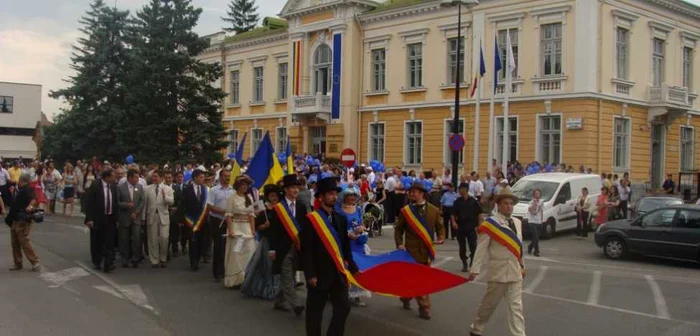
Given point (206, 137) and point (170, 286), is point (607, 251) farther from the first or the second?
point (206, 137)

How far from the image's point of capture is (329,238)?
7293 millimetres

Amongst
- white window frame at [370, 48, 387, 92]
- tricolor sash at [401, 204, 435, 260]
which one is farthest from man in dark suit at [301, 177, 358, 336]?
white window frame at [370, 48, 387, 92]

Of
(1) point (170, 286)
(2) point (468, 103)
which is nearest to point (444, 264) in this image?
(1) point (170, 286)

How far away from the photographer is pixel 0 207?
1362cm

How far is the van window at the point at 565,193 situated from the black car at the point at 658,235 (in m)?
4.20

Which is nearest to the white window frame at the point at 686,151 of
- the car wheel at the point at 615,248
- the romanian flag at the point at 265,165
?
the car wheel at the point at 615,248

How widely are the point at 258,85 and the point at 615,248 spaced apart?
1371 inches

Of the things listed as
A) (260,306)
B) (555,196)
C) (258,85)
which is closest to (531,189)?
(555,196)

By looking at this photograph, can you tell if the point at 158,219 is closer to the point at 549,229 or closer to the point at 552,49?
the point at 549,229

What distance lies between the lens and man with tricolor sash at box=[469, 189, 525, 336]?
313 inches

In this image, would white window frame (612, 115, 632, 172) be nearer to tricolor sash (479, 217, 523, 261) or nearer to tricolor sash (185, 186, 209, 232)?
tricolor sash (185, 186, 209, 232)

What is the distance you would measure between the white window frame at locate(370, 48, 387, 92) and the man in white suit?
27011mm

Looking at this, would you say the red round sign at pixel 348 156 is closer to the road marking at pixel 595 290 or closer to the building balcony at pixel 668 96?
the road marking at pixel 595 290

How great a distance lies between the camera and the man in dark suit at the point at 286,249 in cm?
947
